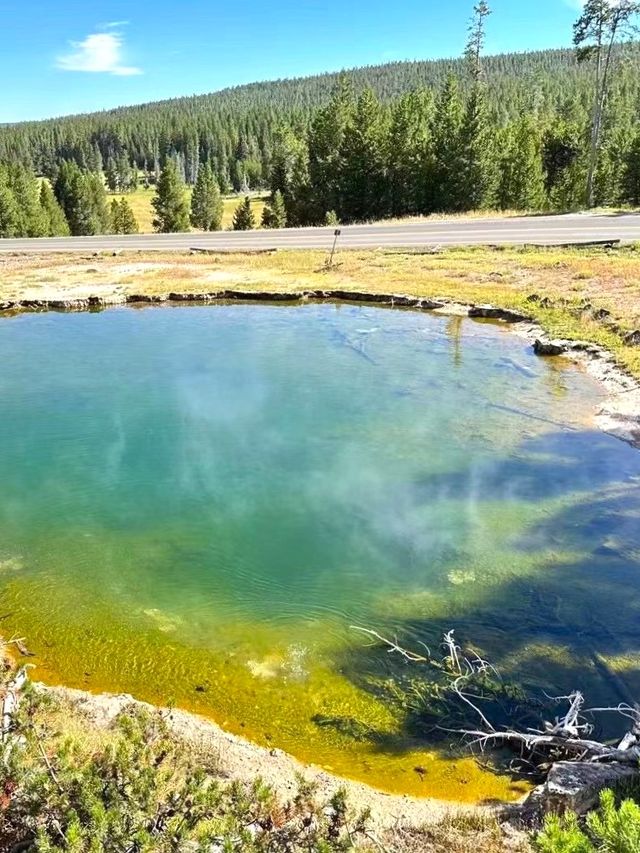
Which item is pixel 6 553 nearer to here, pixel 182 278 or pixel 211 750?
pixel 211 750

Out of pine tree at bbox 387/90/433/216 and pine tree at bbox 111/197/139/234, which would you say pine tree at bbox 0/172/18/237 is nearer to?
pine tree at bbox 111/197/139/234

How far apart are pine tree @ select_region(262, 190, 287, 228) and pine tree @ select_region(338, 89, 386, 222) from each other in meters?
9.45

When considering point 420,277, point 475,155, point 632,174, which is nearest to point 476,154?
point 475,155

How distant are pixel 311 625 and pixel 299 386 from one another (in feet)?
33.4

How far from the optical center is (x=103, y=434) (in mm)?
15414

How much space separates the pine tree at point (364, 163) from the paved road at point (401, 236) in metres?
13.0

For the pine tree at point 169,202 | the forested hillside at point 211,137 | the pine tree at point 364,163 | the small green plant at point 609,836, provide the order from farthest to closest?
the forested hillside at point 211,137
the pine tree at point 169,202
the pine tree at point 364,163
the small green plant at point 609,836

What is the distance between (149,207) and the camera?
429 ft

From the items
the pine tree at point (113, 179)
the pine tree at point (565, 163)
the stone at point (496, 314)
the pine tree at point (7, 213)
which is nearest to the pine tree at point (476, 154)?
the pine tree at point (565, 163)

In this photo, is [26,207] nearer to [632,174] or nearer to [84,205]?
[84,205]

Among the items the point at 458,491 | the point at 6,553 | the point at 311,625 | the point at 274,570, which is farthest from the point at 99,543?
the point at 458,491

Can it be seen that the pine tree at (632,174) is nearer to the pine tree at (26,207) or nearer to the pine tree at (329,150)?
the pine tree at (329,150)

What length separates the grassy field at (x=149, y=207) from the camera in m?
105

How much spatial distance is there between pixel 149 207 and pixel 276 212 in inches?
2914
